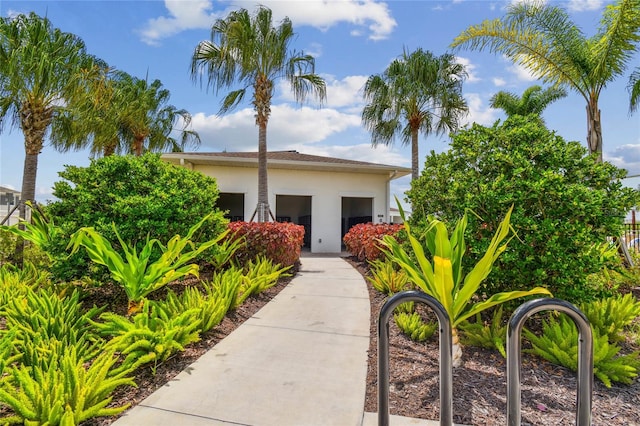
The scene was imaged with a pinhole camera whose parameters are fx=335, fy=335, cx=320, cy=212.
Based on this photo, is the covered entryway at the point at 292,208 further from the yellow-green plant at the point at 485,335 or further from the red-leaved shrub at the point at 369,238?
the yellow-green plant at the point at 485,335

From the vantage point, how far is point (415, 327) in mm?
4180

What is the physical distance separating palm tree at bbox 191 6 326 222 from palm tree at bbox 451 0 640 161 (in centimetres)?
472

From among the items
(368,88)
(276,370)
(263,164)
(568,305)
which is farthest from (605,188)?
(368,88)

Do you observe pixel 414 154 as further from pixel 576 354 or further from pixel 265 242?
pixel 576 354

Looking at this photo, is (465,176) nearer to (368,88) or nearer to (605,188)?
(605,188)

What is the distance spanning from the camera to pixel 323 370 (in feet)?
11.4

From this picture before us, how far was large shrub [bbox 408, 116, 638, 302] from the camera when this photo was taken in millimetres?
3730

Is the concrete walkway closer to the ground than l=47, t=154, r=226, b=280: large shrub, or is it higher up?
closer to the ground

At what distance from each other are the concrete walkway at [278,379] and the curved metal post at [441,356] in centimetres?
83

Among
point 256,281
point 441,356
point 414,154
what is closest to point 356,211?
point 414,154

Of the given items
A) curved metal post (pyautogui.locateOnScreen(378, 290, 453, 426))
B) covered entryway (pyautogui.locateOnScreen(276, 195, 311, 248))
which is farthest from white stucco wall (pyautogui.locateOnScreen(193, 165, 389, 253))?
curved metal post (pyautogui.locateOnScreen(378, 290, 453, 426))

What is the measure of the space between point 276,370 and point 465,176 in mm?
3276

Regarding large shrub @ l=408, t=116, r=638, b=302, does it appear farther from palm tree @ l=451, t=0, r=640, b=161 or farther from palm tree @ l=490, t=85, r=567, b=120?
palm tree @ l=490, t=85, r=567, b=120

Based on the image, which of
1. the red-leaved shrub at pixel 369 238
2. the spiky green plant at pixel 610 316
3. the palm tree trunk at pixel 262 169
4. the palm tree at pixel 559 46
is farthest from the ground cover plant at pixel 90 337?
the palm tree at pixel 559 46
